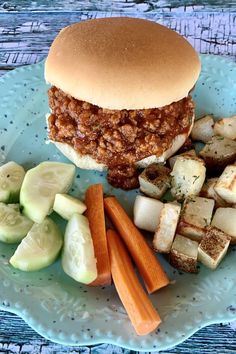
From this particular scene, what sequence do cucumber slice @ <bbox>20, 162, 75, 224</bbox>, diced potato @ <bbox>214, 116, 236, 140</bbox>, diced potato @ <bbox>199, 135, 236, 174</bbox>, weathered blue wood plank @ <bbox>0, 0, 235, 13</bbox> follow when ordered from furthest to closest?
weathered blue wood plank @ <bbox>0, 0, 235, 13</bbox>
diced potato @ <bbox>214, 116, 236, 140</bbox>
diced potato @ <bbox>199, 135, 236, 174</bbox>
cucumber slice @ <bbox>20, 162, 75, 224</bbox>

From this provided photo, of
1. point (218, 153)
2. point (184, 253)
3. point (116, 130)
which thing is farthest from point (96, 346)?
point (218, 153)

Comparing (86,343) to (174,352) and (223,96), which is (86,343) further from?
(223,96)

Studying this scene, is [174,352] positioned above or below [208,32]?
below

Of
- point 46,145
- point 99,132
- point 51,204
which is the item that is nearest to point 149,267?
point 51,204

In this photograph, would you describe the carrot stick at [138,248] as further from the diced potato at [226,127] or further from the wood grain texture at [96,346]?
the diced potato at [226,127]

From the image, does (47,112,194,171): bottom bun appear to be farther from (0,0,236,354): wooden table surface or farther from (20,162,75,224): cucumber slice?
(0,0,236,354): wooden table surface

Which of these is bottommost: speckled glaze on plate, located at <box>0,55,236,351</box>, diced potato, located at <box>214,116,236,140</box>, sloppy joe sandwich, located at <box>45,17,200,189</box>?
speckled glaze on plate, located at <box>0,55,236,351</box>

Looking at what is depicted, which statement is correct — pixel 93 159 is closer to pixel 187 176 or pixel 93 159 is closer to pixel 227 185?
pixel 187 176

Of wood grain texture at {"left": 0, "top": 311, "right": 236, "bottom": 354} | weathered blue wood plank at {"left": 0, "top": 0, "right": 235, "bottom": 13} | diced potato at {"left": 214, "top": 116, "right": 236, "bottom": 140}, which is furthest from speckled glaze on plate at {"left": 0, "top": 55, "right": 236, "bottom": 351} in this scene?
weathered blue wood plank at {"left": 0, "top": 0, "right": 235, "bottom": 13}
